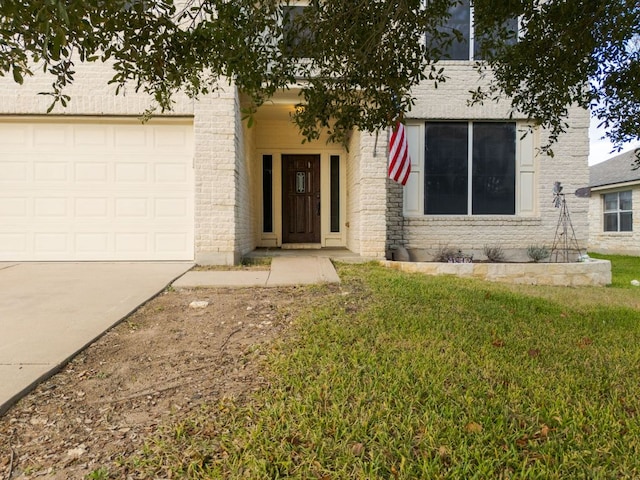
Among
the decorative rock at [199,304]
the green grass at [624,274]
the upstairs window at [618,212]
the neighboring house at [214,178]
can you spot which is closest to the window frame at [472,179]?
the neighboring house at [214,178]

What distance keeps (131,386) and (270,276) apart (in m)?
3.50

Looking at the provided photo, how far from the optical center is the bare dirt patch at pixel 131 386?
1793mm

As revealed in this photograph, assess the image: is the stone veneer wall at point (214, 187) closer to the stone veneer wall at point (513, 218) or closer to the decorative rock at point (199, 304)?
the decorative rock at point (199, 304)

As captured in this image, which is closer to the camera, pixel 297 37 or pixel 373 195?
pixel 297 37

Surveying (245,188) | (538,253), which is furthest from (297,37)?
(538,253)

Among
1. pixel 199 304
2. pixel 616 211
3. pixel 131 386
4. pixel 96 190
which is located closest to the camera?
pixel 131 386

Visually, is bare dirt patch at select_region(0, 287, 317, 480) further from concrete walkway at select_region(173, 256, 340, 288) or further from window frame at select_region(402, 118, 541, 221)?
window frame at select_region(402, 118, 541, 221)

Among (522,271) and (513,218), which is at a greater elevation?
(513,218)

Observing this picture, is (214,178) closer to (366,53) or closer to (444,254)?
(366,53)

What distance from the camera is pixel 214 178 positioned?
22.8ft

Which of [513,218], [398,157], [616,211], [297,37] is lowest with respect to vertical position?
[513,218]

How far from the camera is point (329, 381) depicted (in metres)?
2.41

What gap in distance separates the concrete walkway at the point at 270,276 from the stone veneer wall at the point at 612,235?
1405cm

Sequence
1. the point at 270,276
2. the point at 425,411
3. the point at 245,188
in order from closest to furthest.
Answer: the point at 425,411, the point at 270,276, the point at 245,188
